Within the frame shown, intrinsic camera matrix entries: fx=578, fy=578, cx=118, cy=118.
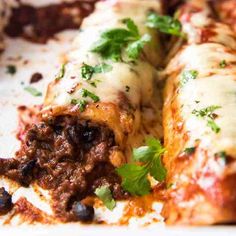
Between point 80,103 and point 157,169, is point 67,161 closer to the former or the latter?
point 80,103

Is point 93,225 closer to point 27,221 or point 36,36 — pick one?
point 27,221

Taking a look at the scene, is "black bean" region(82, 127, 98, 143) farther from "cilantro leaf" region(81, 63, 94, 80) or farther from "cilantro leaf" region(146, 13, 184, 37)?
"cilantro leaf" region(146, 13, 184, 37)

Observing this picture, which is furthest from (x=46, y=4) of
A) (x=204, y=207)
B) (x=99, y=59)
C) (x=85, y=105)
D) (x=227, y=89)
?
(x=204, y=207)

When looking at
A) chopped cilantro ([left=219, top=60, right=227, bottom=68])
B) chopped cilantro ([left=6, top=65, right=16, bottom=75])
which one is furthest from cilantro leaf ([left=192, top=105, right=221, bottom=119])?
chopped cilantro ([left=6, top=65, right=16, bottom=75])

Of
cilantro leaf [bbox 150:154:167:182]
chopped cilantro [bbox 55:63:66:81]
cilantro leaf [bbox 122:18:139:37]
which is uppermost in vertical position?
cilantro leaf [bbox 122:18:139:37]

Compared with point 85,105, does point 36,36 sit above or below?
below

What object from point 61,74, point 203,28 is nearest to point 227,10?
point 203,28

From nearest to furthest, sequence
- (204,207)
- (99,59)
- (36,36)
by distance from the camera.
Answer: (204,207), (99,59), (36,36)
